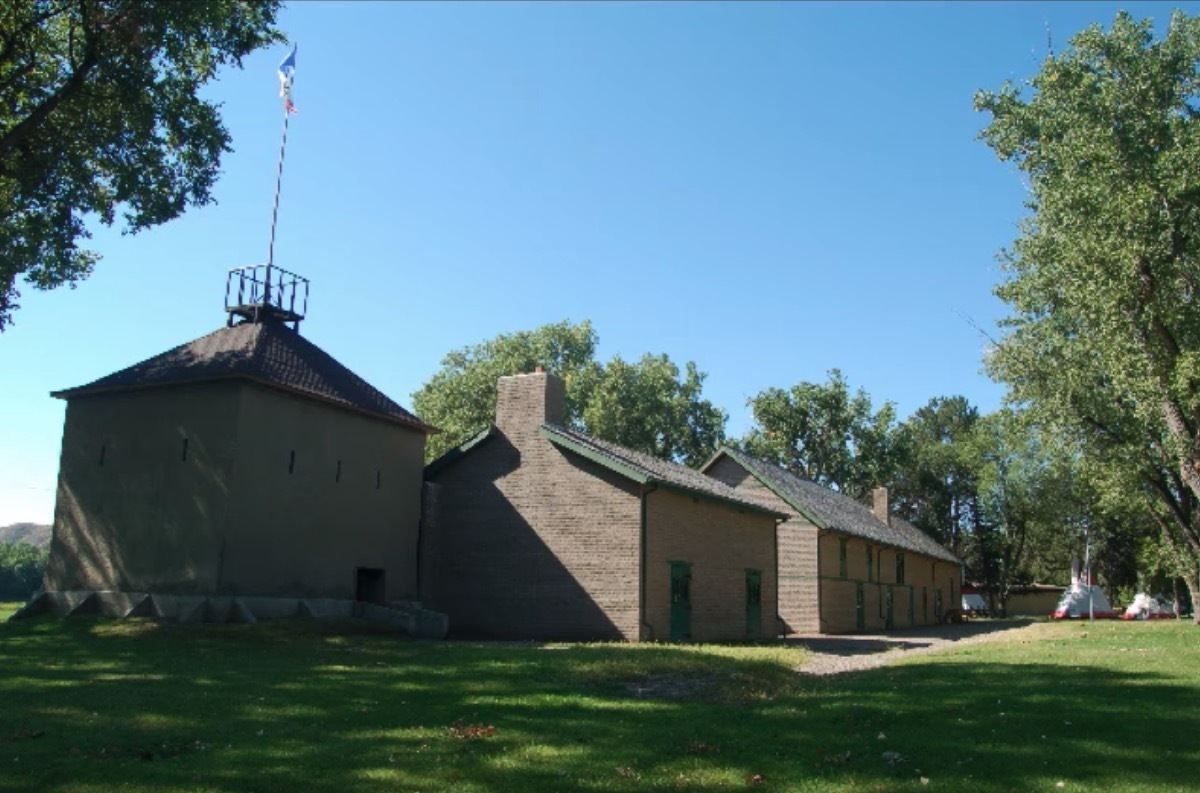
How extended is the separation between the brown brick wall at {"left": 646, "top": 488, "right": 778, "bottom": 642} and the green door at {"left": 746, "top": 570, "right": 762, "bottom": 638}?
18 cm

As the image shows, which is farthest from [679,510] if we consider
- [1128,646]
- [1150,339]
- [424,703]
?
[424,703]

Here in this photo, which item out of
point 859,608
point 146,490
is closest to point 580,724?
point 146,490

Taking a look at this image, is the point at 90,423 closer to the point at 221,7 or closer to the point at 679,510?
the point at 221,7

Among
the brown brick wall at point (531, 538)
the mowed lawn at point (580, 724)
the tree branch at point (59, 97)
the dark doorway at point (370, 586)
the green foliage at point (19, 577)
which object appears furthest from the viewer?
the green foliage at point (19, 577)

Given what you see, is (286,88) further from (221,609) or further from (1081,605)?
(1081,605)

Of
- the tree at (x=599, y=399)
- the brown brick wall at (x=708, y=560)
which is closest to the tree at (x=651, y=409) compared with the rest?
the tree at (x=599, y=399)

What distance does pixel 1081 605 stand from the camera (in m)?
60.4

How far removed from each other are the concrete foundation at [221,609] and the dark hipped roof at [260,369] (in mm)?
4965

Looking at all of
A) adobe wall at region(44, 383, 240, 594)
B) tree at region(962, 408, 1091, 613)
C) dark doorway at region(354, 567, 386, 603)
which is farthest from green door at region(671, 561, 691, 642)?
tree at region(962, 408, 1091, 613)

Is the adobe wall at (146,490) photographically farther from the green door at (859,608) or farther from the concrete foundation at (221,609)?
the green door at (859,608)

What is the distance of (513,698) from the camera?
37.2 feet

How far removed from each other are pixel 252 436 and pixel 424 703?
12792mm

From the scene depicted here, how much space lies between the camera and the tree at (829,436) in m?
64.3

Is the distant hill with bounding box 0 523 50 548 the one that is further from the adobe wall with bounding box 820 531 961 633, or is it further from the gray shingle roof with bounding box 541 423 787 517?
the gray shingle roof with bounding box 541 423 787 517
